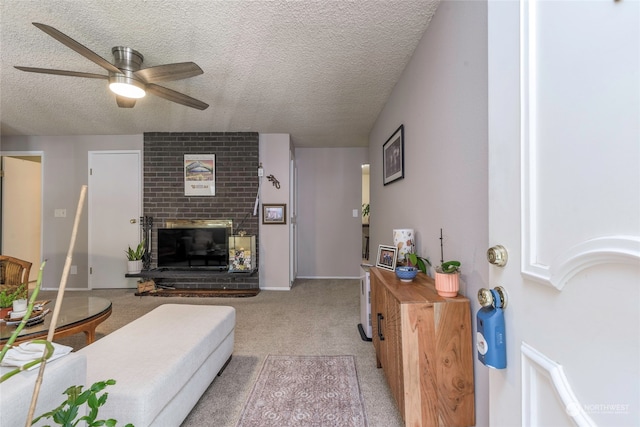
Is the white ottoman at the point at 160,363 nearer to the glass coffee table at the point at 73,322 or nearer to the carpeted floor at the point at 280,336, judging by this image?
the carpeted floor at the point at 280,336

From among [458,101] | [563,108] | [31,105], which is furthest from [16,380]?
[31,105]

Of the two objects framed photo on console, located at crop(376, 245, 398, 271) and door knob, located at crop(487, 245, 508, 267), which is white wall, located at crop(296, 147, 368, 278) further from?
door knob, located at crop(487, 245, 508, 267)

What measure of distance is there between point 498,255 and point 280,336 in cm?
220

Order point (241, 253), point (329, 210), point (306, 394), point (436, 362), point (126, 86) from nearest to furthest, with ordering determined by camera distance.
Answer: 1. point (436, 362)
2. point (306, 394)
3. point (126, 86)
4. point (241, 253)
5. point (329, 210)

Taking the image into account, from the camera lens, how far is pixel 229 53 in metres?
2.01

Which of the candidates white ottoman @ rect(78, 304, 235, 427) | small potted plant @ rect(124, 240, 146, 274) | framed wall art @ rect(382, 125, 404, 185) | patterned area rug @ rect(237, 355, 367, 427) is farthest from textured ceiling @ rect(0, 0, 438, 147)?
patterned area rug @ rect(237, 355, 367, 427)

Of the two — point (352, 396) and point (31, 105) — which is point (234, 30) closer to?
point (352, 396)

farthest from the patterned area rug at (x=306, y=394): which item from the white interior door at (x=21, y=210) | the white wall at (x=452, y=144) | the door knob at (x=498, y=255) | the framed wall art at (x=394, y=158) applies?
the white interior door at (x=21, y=210)

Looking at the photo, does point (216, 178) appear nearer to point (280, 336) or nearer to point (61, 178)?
point (61, 178)

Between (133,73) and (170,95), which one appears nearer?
(133,73)

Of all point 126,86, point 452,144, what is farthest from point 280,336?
point 126,86

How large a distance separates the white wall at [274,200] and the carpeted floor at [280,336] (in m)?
0.36

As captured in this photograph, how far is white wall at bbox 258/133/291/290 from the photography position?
13.3ft

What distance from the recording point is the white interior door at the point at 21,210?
4.15 metres
